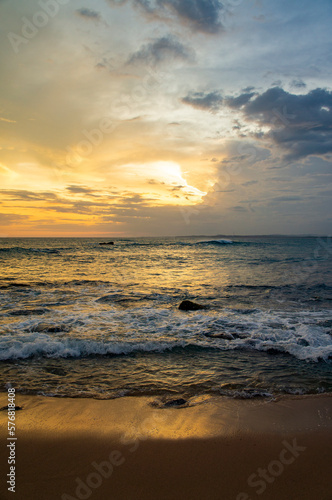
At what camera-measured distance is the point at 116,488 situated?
3.25 meters

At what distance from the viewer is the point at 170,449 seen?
3873 mm

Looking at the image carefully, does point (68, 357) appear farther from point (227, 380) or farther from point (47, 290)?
point (47, 290)

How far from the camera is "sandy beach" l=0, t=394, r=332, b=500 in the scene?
3230 millimetres

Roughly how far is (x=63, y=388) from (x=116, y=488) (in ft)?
9.26

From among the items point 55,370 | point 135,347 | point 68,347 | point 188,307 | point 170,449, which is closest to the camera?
point 170,449

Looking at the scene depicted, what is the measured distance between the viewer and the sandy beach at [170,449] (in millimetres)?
3230

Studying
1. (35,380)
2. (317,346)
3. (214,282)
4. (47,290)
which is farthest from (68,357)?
(214,282)

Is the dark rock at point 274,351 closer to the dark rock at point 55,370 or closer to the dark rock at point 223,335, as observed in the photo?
the dark rock at point 223,335

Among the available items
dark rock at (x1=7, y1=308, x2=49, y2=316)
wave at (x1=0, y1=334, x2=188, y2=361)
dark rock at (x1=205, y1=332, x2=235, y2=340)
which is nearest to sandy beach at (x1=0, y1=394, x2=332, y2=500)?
wave at (x1=0, y1=334, x2=188, y2=361)

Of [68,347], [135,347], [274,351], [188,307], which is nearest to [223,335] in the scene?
[274,351]

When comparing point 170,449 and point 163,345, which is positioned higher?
point 170,449

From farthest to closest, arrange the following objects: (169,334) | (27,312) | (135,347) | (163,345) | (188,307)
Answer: (188,307), (27,312), (169,334), (163,345), (135,347)

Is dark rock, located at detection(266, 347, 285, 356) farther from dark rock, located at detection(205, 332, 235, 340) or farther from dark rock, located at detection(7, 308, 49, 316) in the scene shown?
dark rock, located at detection(7, 308, 49, 316)

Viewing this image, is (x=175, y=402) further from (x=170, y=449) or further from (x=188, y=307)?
(x=188, y=307)
